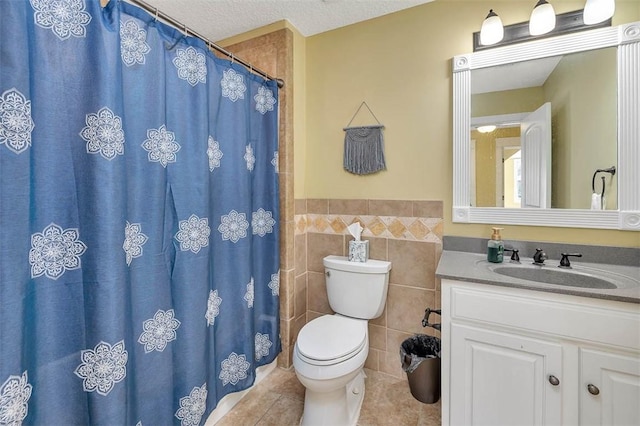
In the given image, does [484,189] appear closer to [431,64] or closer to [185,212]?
[431,64]

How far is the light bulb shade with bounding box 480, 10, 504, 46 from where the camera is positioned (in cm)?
143

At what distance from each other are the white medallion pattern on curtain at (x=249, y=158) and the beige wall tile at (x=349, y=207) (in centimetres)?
61

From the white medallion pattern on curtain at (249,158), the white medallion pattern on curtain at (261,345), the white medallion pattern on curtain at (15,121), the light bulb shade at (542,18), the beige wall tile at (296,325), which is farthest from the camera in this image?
the beige wall tile at (296,325)

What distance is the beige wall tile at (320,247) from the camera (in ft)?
6.37

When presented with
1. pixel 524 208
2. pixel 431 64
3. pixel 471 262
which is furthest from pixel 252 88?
pixel 524 208

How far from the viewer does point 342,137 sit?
6.32 ft

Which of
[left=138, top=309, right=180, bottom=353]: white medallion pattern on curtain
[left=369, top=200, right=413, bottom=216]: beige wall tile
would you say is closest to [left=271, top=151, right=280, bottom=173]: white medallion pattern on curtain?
[left=369, top=200, right=413, bottom=216]: beige wall tile

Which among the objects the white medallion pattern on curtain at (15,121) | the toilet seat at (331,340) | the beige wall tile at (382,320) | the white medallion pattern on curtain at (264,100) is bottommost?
the beige wall tile at (382,320)

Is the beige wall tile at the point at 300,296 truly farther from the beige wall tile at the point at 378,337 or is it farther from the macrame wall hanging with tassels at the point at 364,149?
the macrame wall hanging with tassels at the point at 364,149

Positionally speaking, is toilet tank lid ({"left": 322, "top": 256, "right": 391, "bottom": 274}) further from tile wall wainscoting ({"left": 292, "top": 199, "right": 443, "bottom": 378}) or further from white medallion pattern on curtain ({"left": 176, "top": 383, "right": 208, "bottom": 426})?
white medallion pattern on curtain ({"left": 176, "top": 383, "right": 208, "bottom": 426})

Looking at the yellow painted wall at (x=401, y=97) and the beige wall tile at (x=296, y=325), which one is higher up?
the yellow painted wall at (x=401, y=97)

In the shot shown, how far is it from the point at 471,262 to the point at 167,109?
155cm

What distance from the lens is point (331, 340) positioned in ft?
4.66

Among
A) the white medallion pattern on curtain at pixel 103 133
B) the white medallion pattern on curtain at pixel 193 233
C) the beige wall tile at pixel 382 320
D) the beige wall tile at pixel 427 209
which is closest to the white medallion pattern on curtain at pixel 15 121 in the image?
the white medallion pattern on curtain at pixel 103 133
